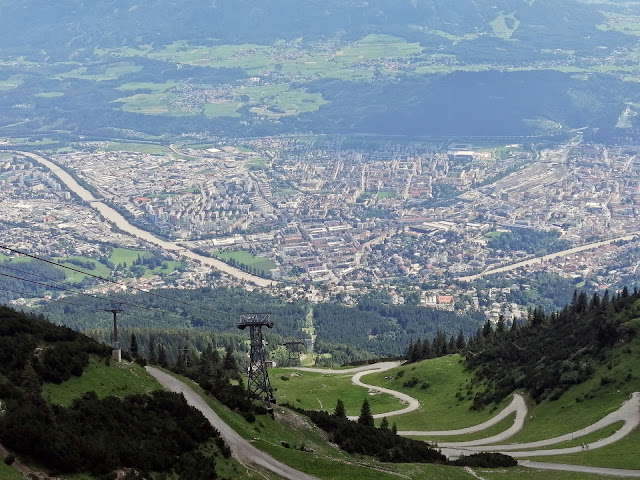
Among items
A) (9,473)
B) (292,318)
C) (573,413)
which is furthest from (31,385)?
(292,318)

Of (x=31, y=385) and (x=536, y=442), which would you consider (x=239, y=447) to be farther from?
(x=536, y=442)

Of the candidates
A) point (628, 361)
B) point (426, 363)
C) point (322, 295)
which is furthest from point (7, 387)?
point (322, 295)

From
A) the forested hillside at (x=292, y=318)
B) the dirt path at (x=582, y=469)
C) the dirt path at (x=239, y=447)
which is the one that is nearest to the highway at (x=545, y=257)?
the forested hillside at (x=292, y=318)

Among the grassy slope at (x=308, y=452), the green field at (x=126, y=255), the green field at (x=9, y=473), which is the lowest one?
the green field at (x=126, y=255)

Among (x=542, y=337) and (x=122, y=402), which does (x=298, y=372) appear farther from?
(x=122, y=402)

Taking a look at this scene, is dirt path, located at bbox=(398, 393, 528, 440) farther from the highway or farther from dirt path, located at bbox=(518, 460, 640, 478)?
the highway

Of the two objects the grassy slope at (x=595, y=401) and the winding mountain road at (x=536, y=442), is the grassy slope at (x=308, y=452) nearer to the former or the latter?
the winding mountain road at (x=536, y=442)
